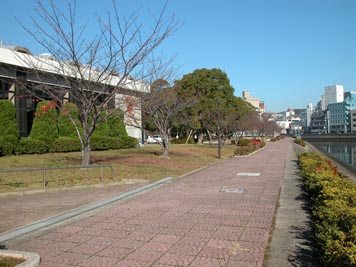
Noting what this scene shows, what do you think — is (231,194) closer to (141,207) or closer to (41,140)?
(141,207)

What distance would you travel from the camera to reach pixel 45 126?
2536 cm

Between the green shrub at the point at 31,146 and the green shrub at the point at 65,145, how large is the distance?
1024 millimetres

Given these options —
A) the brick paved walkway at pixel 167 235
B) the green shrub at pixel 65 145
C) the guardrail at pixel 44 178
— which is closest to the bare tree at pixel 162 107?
the green shrub at pixel 65 145

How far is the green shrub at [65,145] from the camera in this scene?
24.6 metres

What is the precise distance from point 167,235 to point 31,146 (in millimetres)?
18108

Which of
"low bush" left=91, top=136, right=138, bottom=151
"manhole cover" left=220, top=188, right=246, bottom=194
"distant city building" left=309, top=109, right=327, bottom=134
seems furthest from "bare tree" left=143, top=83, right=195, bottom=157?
"distant city building" left=309, top=109, right=327, bottom=134

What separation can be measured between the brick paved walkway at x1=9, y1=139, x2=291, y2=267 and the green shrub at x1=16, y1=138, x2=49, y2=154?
45.3ft

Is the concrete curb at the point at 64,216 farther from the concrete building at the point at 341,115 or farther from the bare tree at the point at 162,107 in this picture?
the concrete building at the point at 341,115

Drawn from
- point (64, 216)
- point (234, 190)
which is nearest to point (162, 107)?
point (234, 190)

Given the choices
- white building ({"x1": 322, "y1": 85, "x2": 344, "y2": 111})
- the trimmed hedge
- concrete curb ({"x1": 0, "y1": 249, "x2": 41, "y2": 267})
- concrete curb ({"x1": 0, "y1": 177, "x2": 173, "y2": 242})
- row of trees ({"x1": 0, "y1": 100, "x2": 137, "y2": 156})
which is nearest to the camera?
the trimmed hedge

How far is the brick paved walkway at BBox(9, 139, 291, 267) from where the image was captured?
16.8 feet

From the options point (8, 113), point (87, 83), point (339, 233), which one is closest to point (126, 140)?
point (8, 113)

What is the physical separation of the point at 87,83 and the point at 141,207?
7.77m

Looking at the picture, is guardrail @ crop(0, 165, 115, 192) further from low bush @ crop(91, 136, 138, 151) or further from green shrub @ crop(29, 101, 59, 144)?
low bush @ crop(91, 136, 138, 151)
